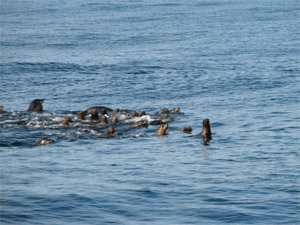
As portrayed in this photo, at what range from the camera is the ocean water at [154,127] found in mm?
15031

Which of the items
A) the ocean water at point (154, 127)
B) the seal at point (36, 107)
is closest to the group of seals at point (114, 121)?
the seal at point (36, 107)

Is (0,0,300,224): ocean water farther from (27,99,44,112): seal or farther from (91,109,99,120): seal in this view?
(91,109,99,120): seal

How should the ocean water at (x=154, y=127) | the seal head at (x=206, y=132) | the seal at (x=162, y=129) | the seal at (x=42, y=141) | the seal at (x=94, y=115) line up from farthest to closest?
the seal at (x=94, y=115) < the seal at (x=162, y=129) < the seal head at (x=206, y=132) < the seal at (x=42, y=141) < the ocean water at (x=154, y=127)

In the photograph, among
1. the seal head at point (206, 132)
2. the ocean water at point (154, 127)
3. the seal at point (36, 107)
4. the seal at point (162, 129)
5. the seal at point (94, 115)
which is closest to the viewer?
the ocean water at point (154, 127)

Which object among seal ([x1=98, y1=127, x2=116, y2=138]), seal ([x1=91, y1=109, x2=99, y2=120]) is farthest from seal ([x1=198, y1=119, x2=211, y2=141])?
seal ([x1=91, y1=109, x2=99, y2=120])

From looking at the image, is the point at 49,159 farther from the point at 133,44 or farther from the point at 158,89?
the point at 133,44

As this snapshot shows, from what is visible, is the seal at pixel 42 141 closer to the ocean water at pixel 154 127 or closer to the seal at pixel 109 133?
the ocean water at pixel 154 127

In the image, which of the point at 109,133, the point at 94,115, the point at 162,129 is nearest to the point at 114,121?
the point at 94,115

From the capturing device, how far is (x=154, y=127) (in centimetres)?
2466

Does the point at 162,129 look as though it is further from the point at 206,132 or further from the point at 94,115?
the point at 94,115

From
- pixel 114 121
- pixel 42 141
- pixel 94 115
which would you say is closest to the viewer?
pixel 42 141

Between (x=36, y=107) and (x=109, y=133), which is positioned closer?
(x=109, y=133)

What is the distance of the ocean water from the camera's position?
49.3ft

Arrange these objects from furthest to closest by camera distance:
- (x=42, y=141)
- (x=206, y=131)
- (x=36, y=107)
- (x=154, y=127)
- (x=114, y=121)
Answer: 1. (x=36, y=107)
2. (x=114, y=121)
3. (x=154, y=127)
4. (x=206, y=131)
5. (x=42, y=141)
